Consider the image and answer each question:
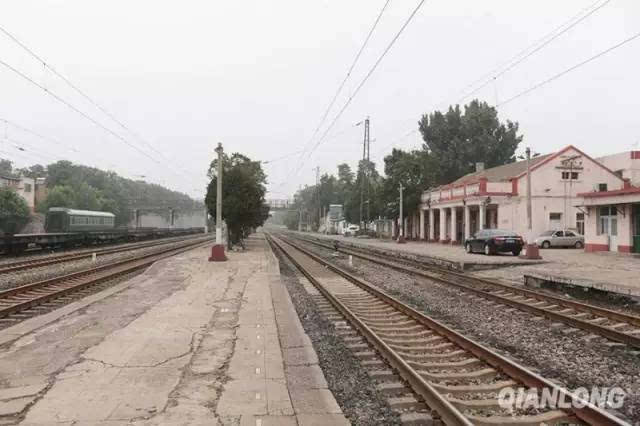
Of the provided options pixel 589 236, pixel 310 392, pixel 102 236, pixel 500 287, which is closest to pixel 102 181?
pixel 102 236

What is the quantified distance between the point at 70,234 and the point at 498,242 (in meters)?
28.0

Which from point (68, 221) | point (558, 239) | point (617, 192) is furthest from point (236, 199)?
point (558, 239)

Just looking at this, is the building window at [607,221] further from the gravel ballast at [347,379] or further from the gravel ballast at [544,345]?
the gravel ballast at [347,379]

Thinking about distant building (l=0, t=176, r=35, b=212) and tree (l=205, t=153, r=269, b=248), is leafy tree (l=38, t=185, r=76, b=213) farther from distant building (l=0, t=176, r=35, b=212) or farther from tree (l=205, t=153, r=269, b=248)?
tree (l=205, t=153, r=269, b=248)

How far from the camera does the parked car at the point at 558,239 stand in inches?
1414

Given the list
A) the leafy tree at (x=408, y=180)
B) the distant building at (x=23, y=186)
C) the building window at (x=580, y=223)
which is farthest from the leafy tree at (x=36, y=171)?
the building window at (x=580, y=223)

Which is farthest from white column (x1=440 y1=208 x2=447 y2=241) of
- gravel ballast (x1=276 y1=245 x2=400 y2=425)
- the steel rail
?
the steel rail

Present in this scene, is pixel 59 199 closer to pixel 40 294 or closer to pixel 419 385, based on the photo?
pixel 40 294

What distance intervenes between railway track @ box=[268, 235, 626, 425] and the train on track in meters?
24.4

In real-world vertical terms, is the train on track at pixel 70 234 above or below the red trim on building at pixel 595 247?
above

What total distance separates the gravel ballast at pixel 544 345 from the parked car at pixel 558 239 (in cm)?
2542

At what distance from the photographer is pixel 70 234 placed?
34.6m

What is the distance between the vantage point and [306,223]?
14362 centimetres

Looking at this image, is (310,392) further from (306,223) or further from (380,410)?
(306,223)
